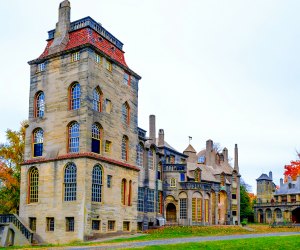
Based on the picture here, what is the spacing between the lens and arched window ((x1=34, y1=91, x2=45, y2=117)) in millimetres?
36750

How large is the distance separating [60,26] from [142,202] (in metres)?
20.2

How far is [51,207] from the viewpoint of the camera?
3347cm

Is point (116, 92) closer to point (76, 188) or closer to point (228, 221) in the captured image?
point (76, 188)

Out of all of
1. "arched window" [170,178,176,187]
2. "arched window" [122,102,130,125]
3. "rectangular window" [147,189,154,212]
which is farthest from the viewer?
"arched window" [170,178,176,187]

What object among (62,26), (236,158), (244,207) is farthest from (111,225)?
(244,207)

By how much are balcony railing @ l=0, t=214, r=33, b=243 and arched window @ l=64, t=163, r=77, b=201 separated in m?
4.28

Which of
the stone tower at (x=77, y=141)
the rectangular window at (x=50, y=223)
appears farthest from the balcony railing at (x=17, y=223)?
the rectangular window at (x=50, y=223)

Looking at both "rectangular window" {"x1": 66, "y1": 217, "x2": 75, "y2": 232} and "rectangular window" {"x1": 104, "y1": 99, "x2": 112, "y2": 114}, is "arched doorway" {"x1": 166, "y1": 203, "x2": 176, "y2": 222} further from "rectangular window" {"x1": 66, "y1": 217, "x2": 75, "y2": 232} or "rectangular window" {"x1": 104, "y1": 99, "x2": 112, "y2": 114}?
"rectangular window" {"x1": 66, "y1": 217, "x2": 75, "y2": 232}

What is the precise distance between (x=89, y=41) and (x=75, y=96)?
4769mm

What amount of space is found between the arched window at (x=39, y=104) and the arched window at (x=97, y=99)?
504 centimetres

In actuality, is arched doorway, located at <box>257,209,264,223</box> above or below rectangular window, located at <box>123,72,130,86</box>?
below

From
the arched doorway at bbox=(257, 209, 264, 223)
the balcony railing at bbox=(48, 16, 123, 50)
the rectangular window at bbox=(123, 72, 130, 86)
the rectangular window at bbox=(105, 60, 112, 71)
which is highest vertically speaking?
the balcony railing at bbox=(48, 16, 123, 50)

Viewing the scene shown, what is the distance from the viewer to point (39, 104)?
122ft

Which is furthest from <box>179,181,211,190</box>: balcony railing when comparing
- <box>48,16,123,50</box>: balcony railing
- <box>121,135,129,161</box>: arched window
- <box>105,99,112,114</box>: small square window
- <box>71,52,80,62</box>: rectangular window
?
<box>71,52,80,62</box>: rectangular window
